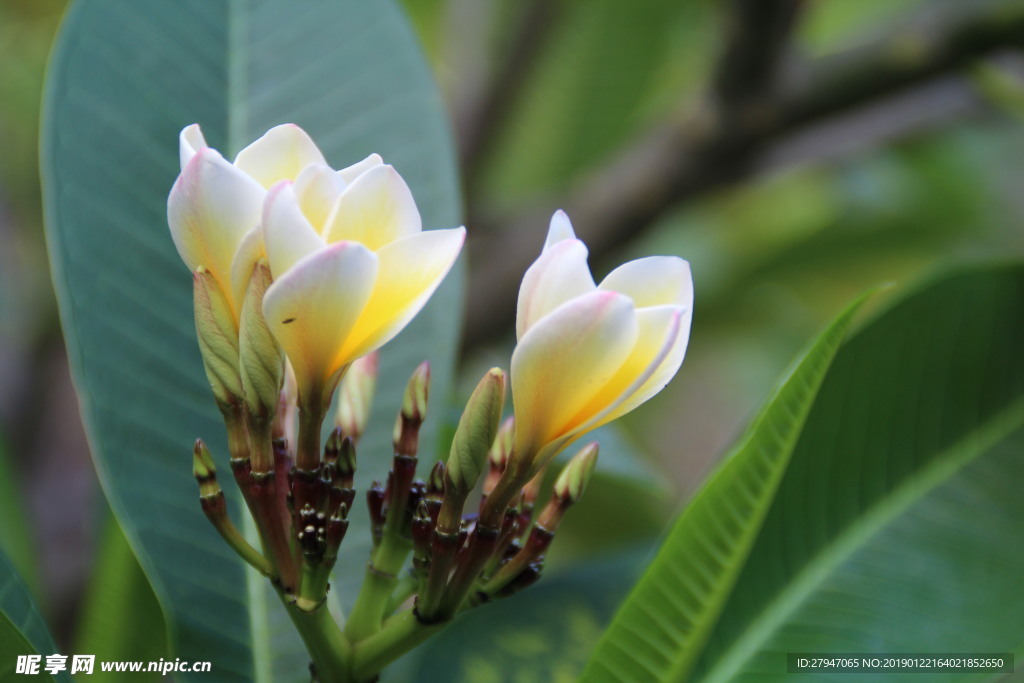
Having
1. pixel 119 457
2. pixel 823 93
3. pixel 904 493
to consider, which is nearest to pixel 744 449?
pixel 904 493

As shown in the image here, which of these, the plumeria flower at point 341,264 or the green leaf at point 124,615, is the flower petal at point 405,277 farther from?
the green leaf at point 124,615

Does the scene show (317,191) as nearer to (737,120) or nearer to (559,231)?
(559,231)

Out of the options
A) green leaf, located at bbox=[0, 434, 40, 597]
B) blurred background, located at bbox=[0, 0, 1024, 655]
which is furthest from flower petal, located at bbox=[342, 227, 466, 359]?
blurred background, located at bbox=[0, 0, 1024, 655]

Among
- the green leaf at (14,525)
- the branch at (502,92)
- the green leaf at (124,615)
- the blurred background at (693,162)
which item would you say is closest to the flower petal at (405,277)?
the green leaf at (124,615)

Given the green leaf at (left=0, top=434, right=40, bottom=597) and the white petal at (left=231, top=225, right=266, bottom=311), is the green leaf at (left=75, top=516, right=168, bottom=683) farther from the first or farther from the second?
the white petal at (left=231, top=225, right=266, bottom=311)

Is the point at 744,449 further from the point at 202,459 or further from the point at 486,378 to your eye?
the point at 202,459
